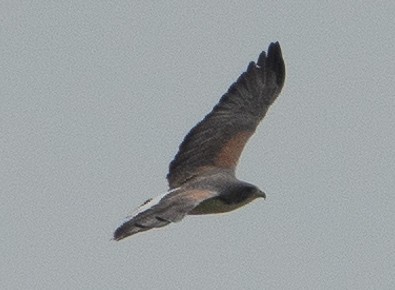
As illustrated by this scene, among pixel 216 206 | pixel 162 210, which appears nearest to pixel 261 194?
pixel 216 206

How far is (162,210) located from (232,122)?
560cm

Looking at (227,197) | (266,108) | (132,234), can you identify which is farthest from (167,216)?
(266,108)

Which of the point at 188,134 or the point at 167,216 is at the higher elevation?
the point at 188,134

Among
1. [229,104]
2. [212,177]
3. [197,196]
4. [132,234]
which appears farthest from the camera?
[229,104]

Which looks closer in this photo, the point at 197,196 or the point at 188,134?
the point at 197,196

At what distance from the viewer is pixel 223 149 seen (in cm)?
2741

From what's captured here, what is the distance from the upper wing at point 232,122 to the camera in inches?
1061

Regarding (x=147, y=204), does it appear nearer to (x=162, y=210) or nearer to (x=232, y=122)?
(x=162, y=210)

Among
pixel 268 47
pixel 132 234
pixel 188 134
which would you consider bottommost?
pixel 132 234

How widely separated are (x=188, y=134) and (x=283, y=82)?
240 centimetres

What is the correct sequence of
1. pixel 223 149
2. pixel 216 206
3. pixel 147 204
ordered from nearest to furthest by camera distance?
pixel 147 204 → pixel 216 206 → pixel 223 149

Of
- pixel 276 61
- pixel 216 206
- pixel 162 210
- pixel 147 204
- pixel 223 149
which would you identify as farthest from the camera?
pixel 276 61

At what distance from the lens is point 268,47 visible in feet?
93.1

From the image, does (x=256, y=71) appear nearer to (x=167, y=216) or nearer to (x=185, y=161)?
(x=185, y=161)
